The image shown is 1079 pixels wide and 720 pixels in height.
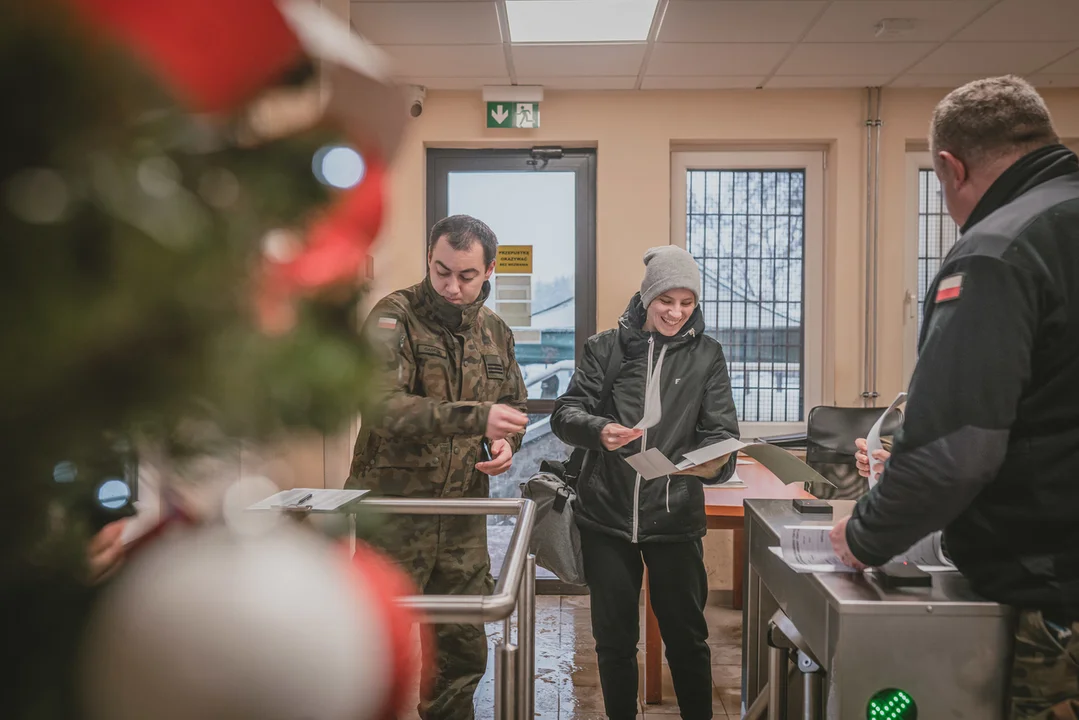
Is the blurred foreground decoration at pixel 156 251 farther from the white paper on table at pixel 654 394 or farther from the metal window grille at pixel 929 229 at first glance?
the metal window grille at pixel 929 229

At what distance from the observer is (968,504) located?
116 centimetres

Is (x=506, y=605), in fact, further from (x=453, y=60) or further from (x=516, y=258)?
(x=516, y=258)

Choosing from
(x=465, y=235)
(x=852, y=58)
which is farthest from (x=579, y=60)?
→ (x=465, y=235)

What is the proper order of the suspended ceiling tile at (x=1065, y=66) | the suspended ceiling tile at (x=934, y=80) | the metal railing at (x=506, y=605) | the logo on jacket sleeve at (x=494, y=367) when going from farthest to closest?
the suspended ceiling tile at (x=934, y=80) < the suspended ceiling tile at (x=1065, y=66) < the logo on jacket sleeve at (x=494, y=367) < the metal railing at (x=506, y=605)

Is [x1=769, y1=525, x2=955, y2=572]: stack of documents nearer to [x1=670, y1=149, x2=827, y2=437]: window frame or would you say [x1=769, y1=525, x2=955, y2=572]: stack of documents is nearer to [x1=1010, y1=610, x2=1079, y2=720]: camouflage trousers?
[x1=1010, y1=610, x2=1079, y2=720]: camouflage trousers

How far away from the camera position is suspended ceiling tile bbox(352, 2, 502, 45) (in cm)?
295

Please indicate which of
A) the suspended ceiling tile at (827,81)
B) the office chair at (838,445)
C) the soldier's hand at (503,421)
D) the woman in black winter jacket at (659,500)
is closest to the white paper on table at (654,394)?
the woman in black winter jacket at (659,500)

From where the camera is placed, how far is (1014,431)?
115 cm

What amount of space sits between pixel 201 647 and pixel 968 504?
4.15ft

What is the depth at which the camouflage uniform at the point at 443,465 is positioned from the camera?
6.44 ft

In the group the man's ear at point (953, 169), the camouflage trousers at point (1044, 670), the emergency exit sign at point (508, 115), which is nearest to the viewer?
the camouflage trousers at point (1044, 670)

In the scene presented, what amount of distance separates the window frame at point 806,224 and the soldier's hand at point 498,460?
242 centimetres

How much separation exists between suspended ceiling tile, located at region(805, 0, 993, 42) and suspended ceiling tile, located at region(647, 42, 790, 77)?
22 cm

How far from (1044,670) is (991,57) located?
3439 mm
